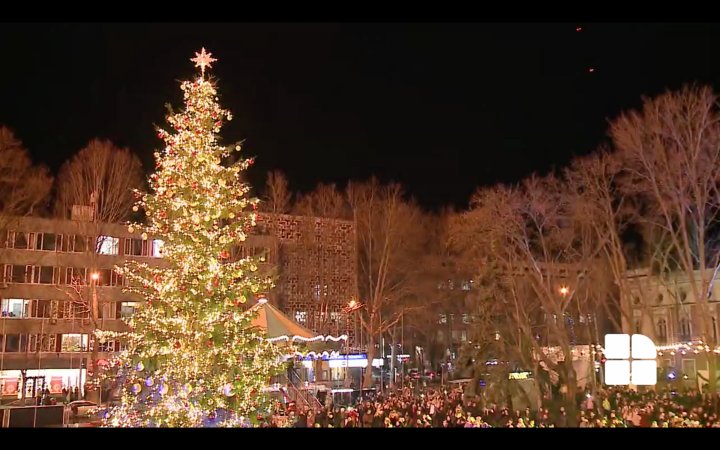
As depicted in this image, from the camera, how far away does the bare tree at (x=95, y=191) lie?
35.0m

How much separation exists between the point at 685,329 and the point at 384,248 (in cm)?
2292

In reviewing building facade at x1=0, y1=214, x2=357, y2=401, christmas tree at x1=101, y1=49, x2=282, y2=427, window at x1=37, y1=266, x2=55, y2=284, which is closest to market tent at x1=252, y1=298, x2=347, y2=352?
christmas tree at x1=101, y1=49, x2=282, y2=427

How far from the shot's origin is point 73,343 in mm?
43469

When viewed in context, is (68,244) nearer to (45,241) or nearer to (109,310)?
(45,241)

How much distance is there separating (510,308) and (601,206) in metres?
6.54

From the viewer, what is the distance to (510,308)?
3086 centimetres

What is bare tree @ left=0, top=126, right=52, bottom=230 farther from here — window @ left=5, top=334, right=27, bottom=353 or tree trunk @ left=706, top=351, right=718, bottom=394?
tree trunk @ left=706, top=351, right=718, bottom=394

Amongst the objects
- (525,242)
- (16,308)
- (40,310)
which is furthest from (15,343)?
(525,242)

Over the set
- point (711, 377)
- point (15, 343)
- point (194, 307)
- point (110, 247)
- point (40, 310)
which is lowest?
point (15, 343)

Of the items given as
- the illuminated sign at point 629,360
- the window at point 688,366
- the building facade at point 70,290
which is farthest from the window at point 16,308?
the window at point 688,366

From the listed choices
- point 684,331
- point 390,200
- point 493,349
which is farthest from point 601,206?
point 684,331

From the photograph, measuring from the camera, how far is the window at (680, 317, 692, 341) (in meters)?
44.9

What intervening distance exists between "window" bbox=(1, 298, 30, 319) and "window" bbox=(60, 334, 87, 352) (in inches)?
113
